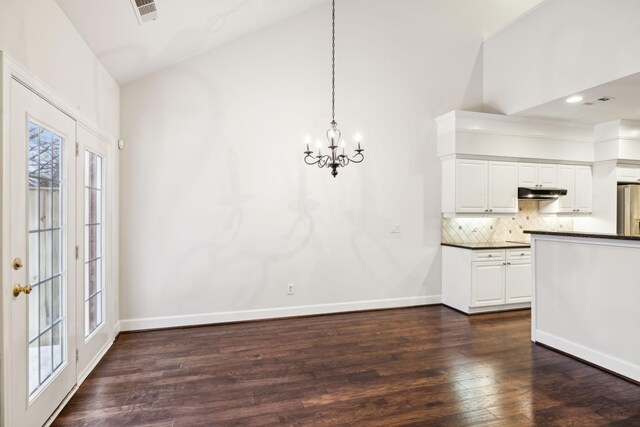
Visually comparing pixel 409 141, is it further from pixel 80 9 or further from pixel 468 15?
pixel 80 9

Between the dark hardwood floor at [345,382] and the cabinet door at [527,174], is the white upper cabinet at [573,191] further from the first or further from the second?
the dark hardwood floor at [345,382]

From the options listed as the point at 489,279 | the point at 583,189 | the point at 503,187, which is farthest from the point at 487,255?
the point at 583,189

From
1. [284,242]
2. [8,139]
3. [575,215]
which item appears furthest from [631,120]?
[8,139]

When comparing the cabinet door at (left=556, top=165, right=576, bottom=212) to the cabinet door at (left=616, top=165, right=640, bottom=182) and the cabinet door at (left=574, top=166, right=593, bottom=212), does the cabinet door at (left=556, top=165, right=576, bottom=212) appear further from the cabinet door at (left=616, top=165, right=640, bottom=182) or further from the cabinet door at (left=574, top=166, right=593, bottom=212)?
the cabinet door at (left=616, top=165, right=640, bottom=182)

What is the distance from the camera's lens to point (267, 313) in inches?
182

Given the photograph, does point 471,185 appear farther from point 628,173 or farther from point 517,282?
point 628,173

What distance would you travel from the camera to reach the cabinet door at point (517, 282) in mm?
4980

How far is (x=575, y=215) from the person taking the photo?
565 cm

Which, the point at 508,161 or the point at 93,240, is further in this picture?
the point at 508,161

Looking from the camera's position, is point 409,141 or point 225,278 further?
point 409,141

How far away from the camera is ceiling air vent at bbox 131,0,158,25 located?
108 inches

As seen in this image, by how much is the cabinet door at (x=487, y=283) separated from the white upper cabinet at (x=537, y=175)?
1.35 meters

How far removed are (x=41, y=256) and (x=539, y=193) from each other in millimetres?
5835

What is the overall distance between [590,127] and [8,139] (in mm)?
6983
